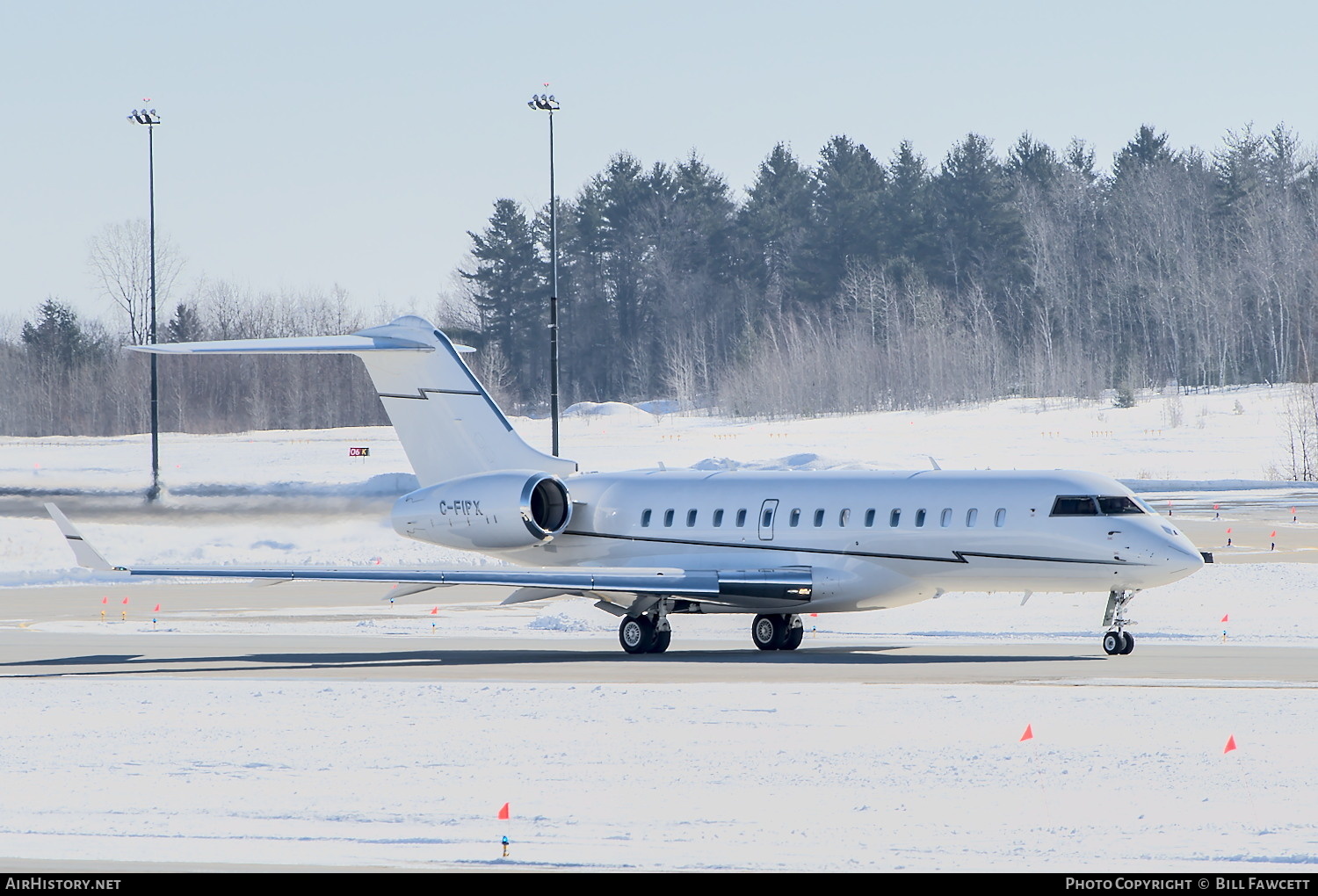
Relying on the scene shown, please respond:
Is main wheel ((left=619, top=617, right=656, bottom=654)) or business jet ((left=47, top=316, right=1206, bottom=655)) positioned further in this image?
main wheel ((left=619, top=617, right=656, bottom=654))

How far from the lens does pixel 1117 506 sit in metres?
22.0

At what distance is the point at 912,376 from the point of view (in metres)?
92.6

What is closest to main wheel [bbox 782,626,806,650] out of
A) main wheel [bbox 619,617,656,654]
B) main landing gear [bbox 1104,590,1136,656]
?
main wheel [bbox 619,617,656,654]

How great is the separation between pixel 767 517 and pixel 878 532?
6.09ft

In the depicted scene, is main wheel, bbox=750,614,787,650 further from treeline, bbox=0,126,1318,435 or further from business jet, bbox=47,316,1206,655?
treeline, bbox=0,126,1318,435

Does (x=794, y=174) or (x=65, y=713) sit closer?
(x=65, y=713)

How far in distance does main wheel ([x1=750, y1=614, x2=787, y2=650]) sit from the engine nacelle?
349cm

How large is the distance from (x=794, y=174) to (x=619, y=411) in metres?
28.5

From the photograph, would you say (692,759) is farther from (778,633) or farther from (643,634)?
(778,633)

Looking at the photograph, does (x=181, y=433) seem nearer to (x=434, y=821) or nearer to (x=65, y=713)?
(x=65, y=713)

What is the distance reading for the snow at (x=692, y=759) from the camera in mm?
10656

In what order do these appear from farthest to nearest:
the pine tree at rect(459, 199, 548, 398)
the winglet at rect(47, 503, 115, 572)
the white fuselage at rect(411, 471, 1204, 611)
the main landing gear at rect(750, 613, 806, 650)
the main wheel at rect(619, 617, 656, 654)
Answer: the pine tree at rect(459, 199, 548, 398), the main landing gear at rect(750, 613, 806, 650), the main wheel at rect(619, 617, 656, 654), the white fuselage at rect(411, 471, 1204, 611), the winglet at rect(47, 503, 115, 572)

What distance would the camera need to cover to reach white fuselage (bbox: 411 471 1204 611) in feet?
71.8

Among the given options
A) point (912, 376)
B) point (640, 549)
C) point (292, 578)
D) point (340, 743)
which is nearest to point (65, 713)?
point (340, 743)
